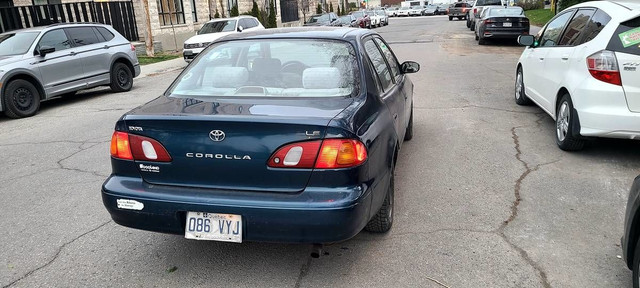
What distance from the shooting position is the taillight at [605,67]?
493 cm

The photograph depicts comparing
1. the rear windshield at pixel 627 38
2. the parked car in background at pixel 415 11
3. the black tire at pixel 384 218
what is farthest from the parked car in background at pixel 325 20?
the parked car in background at pixel 415 11

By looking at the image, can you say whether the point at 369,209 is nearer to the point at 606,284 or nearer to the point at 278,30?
the point at 606,284

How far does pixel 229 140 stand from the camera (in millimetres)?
3016

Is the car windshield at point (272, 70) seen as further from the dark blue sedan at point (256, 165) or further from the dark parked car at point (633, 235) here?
the dark parked car at point (633, 235)

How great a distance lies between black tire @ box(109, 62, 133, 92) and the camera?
11.7 metres

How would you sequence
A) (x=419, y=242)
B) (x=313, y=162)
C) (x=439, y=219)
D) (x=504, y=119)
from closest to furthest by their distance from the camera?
(x=313, y=162), (x=419, y=242), (x=439, y=219), (x=504, y=119)

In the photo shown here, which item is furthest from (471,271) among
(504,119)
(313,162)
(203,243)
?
(504,119)

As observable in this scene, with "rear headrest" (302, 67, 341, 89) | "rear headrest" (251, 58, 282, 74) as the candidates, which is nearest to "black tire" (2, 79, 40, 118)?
"rear headrest" (251, 58, 282, 74)

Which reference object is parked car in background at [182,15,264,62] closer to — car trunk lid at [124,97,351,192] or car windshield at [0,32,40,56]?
car windshield at [0,32,40,56]

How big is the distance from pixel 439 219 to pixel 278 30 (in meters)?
2.13

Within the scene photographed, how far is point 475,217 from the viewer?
417cm

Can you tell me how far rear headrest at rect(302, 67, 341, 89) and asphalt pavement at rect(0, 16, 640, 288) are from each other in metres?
1.17

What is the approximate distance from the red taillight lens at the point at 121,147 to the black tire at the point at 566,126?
14.4 feet

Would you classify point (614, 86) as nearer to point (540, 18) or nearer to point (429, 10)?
point (540, 18)
